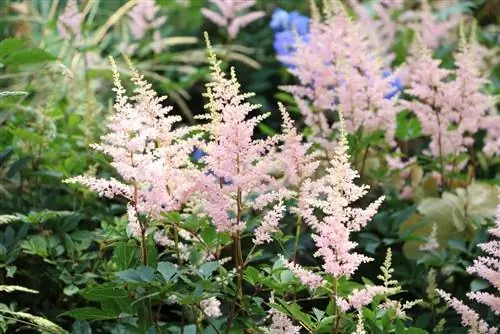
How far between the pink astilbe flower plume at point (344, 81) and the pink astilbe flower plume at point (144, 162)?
74 centimetres

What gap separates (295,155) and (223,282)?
330 millimetres

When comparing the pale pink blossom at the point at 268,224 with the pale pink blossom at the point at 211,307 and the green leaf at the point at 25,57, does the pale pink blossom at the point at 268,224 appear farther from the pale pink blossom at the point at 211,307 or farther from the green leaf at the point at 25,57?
the green leaf at the point at 25,57

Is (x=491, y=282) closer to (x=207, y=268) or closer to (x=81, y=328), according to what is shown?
(x=207, y=268)

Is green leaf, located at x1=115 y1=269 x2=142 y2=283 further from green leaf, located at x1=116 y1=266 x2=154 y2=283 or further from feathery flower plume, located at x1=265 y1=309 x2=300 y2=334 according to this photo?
feathery flower plume, located at x1=265 y1=309 x2=300 y2=334

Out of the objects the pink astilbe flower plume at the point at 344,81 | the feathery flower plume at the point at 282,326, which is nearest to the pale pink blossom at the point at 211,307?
the feathery flower plume at the point at 282,326

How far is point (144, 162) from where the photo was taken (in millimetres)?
1592

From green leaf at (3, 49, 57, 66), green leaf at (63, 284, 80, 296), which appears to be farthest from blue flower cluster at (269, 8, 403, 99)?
green leaf at (63, 284, 80, 296)

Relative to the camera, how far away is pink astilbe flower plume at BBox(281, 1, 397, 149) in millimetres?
2314

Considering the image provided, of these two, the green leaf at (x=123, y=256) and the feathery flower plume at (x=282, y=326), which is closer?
the feathery flower plume at (x=282, y=326)

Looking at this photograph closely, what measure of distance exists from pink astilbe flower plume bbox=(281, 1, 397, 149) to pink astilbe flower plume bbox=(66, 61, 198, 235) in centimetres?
74

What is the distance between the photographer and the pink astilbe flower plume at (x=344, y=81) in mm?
2314

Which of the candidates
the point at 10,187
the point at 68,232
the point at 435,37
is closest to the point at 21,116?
the point at 10,187

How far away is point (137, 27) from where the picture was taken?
11.1ft

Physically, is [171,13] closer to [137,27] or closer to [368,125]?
[137,27]
